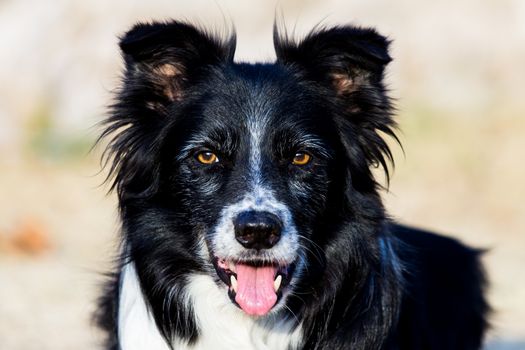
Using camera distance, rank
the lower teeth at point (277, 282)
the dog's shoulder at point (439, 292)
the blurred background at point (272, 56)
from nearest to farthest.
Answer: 1. the lower teeth at point (277, 282)
2. the dog's shoulder at point (439, 292)
3. the blurred background at point (272, 56)

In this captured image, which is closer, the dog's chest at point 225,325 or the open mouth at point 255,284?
the open mouth at point 255,284

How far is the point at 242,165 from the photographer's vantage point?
529 centimetres

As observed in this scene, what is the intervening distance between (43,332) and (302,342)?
13.2 feet

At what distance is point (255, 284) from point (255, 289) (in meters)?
0.03

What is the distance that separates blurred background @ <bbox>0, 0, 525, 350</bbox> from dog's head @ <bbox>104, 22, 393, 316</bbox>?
5.66m

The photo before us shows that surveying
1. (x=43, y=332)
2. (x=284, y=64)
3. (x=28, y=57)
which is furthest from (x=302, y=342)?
(x=28, y=57)

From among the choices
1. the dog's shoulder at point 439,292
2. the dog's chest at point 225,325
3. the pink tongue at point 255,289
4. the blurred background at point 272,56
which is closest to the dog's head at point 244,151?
the pink tongue at point 255,289

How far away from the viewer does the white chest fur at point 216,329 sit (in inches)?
215

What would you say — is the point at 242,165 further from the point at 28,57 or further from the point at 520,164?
the point at 28,57

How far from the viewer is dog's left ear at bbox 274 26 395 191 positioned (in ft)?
18.3

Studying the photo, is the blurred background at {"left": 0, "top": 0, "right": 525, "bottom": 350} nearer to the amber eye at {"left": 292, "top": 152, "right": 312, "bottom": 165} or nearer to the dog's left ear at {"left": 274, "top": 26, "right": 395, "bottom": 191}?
the dog's left ear at {"left": 274, "top": 26, "right": 395, "bottom": 191}

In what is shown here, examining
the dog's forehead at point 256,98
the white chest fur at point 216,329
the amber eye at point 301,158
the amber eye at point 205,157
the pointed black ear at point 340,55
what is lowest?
the white chest fur at point 216,329

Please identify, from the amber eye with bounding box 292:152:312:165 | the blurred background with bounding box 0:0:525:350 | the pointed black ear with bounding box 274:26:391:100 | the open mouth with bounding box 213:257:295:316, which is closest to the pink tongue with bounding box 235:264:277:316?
the open mouth with bounding box 213:257:295:316

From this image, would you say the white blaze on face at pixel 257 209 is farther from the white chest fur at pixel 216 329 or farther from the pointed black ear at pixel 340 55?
the pointed black ear at pixel 340 55
